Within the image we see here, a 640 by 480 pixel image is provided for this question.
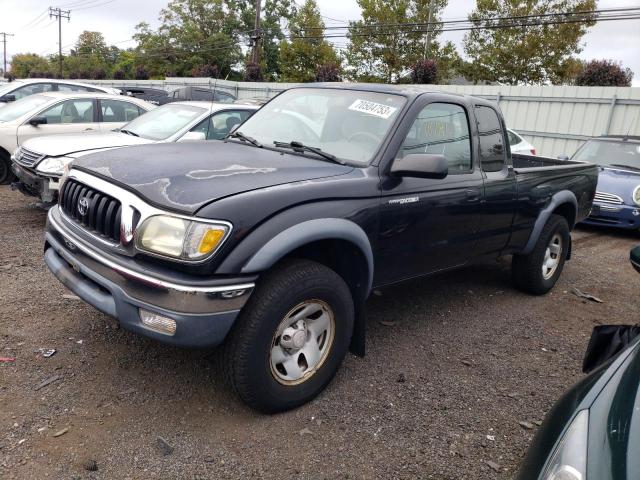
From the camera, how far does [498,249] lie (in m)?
4.55

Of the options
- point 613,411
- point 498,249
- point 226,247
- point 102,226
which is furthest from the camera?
point 498,249

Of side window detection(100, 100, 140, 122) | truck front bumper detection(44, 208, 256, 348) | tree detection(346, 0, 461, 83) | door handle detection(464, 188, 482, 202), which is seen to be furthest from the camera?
tree detection(346, 0, 461, 83)

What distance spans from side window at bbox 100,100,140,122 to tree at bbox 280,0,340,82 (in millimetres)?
26319

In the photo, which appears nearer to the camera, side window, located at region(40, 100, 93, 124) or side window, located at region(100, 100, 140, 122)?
side window, located at region(40, 100, 93, 124)

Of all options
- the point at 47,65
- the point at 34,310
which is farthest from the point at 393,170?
the point at 47,65

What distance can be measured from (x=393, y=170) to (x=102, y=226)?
5.75 feet

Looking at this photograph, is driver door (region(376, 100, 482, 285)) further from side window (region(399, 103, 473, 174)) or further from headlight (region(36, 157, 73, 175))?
headlight (region(36, 157, 73, 175))

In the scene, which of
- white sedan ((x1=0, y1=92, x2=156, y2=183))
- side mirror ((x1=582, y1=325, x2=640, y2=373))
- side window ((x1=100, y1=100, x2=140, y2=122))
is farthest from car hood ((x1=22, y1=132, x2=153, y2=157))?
side mirror ((x1=582, y1=325, x2=640, y2=373))

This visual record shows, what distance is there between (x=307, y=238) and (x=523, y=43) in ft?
90.5

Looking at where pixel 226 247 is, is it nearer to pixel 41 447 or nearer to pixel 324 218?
pixel 324 218

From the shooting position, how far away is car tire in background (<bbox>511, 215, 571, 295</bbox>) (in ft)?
16.6

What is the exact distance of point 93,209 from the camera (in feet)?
9.64

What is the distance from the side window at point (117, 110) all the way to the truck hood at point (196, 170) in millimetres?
5573

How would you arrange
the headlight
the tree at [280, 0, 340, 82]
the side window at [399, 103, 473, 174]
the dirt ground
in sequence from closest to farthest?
1. the dirt ground
2. the side window at [399, 103, 473, 174]
3. the headlight
4. the tree at [280, 0, 340, 82]
